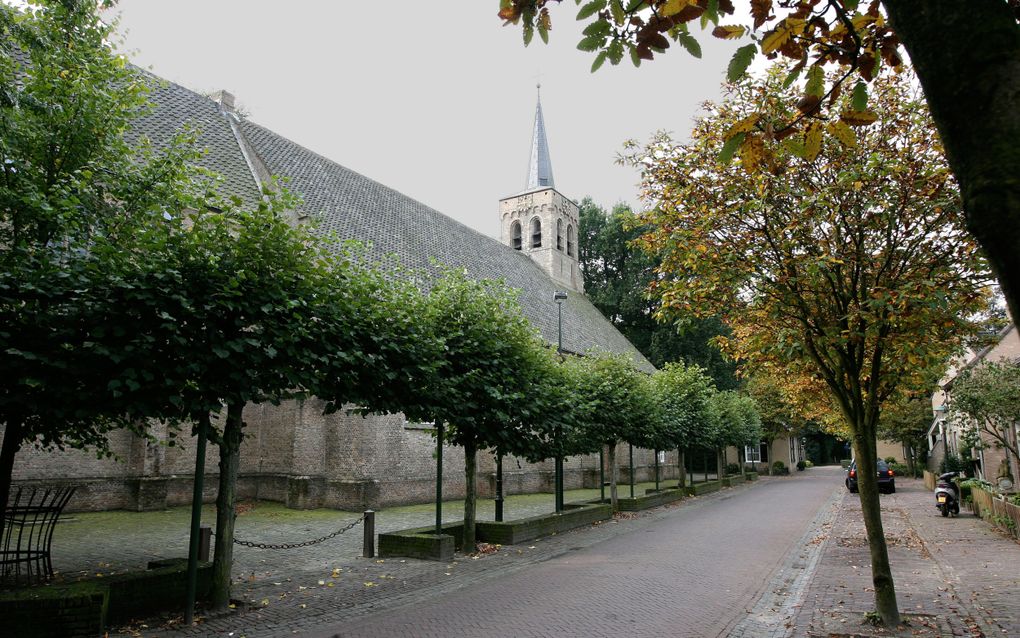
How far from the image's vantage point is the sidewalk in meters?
7.19

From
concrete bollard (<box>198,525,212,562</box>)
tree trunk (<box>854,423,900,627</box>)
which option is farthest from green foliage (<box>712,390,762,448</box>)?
concrete bollard (<box>198,525,212,562</box>)

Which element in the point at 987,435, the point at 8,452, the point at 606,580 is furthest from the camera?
the point at 987,435

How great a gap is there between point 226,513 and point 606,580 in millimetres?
5544

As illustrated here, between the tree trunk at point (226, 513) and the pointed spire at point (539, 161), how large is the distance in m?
40.1

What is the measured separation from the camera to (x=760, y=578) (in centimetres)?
1021

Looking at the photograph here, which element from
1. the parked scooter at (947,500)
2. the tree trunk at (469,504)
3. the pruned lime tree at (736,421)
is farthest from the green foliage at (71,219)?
the pruned lime tree at (736,421)

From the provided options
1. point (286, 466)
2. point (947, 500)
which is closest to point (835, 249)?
point (947, 500)

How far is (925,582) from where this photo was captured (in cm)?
950

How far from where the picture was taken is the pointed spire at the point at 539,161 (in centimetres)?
4744

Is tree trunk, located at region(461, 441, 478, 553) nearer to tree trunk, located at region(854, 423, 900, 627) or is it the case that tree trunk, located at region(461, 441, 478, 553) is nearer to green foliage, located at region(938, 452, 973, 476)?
tree trunk, located at region(854, 423, 900, 627)

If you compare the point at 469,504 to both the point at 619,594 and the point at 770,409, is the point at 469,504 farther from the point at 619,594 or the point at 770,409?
the point at 770,409

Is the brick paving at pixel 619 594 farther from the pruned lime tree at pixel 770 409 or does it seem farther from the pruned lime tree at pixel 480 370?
the pruned lime tree at pixel 770 409

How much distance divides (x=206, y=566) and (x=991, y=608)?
9552 mm

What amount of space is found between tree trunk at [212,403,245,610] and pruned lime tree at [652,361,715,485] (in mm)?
16892
